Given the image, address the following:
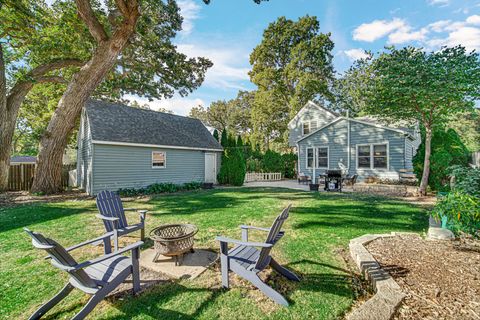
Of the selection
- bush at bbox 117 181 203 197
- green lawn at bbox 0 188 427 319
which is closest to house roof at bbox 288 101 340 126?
bush at bbox 117 181 203 197

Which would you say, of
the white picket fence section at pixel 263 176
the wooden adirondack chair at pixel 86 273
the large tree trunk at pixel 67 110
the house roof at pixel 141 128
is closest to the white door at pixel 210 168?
the house roof at pixel 141 128

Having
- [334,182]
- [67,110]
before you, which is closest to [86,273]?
[334,182]

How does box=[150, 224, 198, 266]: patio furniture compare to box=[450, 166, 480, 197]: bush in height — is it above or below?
below

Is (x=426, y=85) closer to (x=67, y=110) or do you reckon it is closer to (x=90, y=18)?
(x=90, y=18)

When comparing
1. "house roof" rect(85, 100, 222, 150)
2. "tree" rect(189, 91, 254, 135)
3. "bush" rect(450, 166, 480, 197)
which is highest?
"tree" rect(189, 91, 254, 135)

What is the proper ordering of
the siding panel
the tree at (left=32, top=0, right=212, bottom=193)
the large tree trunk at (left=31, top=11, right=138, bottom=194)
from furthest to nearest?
the siding panel → the large tree trunk at (left=31, top=11, right=138, bottom=194) → the tree at (left=32, top=0, right=212, bottom=193)

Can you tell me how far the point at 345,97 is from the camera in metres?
30.1

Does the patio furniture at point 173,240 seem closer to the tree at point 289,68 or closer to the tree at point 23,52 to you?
the tree at point 23,52

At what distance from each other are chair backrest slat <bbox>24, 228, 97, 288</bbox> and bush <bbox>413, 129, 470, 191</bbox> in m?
12.7

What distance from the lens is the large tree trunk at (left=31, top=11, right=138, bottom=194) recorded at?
11.0 metres

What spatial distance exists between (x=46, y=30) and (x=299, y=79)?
2180 centimetres

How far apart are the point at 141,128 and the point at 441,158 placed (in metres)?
15.5

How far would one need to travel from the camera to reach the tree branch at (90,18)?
9.97m

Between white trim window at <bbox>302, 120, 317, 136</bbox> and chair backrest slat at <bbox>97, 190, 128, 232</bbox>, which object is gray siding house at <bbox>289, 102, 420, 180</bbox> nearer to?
white trim window at <bbox>302, 120, 317, 136</bbox>
